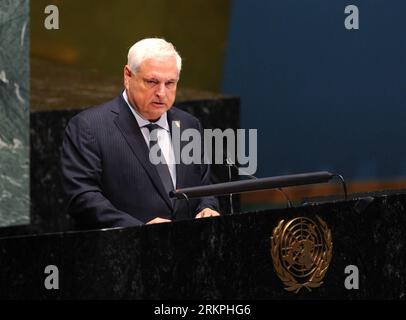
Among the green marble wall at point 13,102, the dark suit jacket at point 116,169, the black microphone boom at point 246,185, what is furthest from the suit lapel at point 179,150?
the green marble wall at point 13,102

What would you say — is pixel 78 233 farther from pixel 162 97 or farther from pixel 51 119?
pixel 51 119

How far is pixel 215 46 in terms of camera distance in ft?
25.6

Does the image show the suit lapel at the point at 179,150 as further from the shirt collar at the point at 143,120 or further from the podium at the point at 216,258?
the podium at the point at 216,258

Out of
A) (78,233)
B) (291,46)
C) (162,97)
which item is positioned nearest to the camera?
(78,233)

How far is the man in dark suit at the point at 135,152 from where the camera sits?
13.3 ft

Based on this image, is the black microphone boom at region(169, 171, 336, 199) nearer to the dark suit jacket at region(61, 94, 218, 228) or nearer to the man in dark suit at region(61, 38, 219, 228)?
the man in dark suit at region(61, 38, 219, 228)

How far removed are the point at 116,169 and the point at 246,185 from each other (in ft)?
1.38

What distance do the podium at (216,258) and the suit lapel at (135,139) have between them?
1.39ft

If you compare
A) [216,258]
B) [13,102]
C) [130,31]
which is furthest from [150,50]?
[130,31]

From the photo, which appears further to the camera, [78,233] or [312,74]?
[312,74]

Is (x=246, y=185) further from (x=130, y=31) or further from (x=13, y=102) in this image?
(x=130, y=31)

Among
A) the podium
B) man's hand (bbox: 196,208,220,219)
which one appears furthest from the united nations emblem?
man's hand (bbox: 196,208,220,219)
